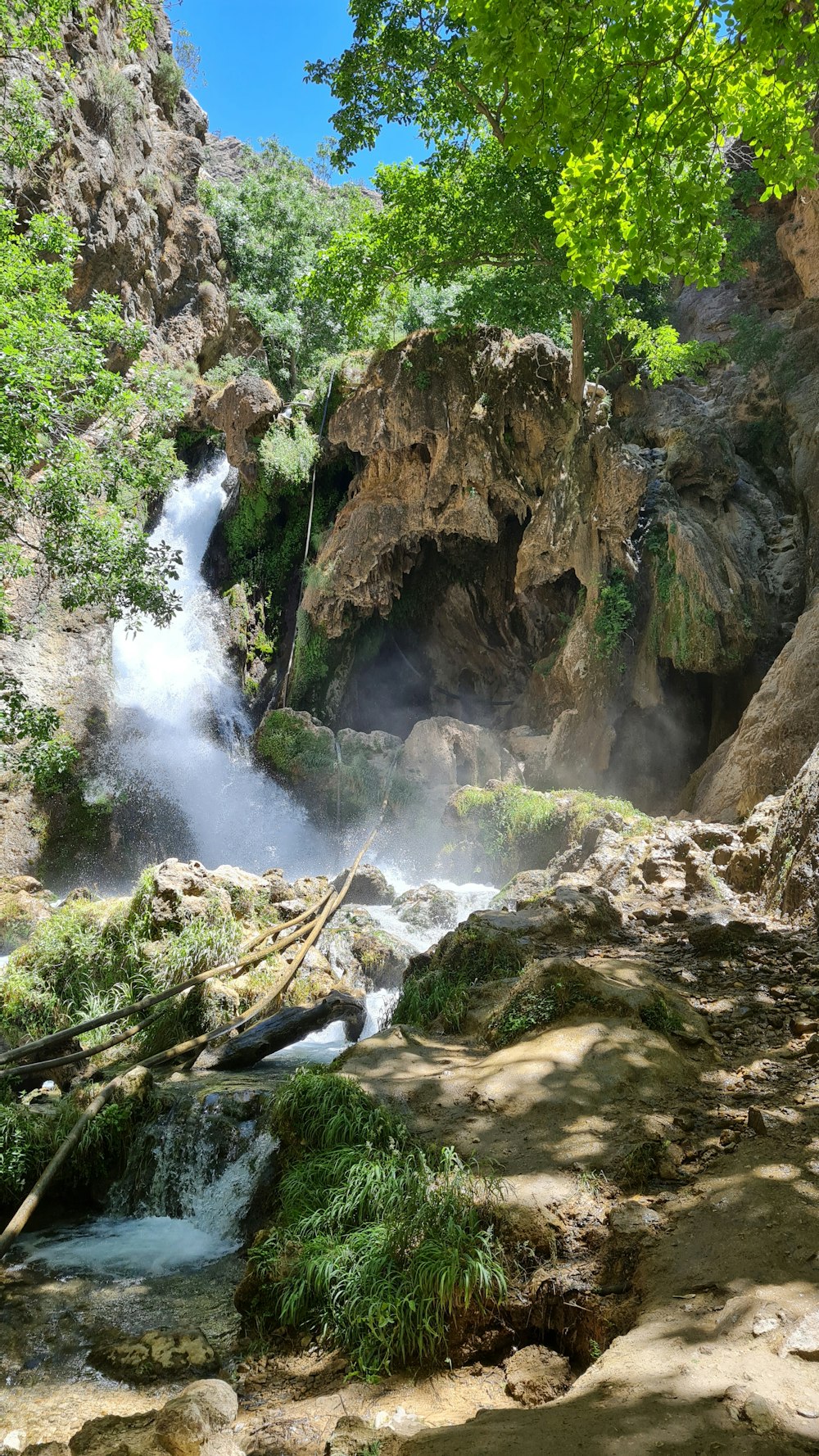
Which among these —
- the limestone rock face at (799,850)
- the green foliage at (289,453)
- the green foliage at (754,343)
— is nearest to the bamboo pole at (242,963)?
the limestone rock face at (799,850)

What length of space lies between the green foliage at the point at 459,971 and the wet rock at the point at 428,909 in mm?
4369

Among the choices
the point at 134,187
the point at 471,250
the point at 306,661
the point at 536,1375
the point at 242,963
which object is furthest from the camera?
the point at 306,661

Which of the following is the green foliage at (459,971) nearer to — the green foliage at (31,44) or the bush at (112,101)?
the green foliage at (31,44)

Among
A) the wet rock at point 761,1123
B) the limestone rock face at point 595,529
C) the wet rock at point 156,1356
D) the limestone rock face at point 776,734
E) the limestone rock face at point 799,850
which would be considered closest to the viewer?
the wet rock at point 761,1123

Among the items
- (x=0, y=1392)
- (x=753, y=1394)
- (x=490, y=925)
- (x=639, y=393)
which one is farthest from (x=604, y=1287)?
(x=639, y=393)

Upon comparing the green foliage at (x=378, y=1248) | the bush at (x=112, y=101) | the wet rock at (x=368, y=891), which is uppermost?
the bush at (x=112, y=101)

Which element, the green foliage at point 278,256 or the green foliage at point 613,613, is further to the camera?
the green foliage at point 278,256

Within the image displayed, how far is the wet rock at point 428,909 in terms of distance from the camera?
11.9 metres

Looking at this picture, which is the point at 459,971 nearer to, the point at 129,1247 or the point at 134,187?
the point at 129,1247

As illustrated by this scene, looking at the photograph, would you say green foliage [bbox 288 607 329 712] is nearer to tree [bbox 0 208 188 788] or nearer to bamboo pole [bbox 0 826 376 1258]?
bamboo pole [bbox 0 826 376 1258]

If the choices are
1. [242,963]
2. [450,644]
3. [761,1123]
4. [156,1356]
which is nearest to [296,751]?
[450,644]

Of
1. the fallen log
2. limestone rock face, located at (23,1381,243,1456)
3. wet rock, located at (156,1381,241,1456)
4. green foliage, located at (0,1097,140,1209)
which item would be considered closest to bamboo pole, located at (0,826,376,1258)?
green foliage, located at (0,1097,140,1209)

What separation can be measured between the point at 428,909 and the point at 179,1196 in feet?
22.1

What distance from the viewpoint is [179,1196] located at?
224 inches
